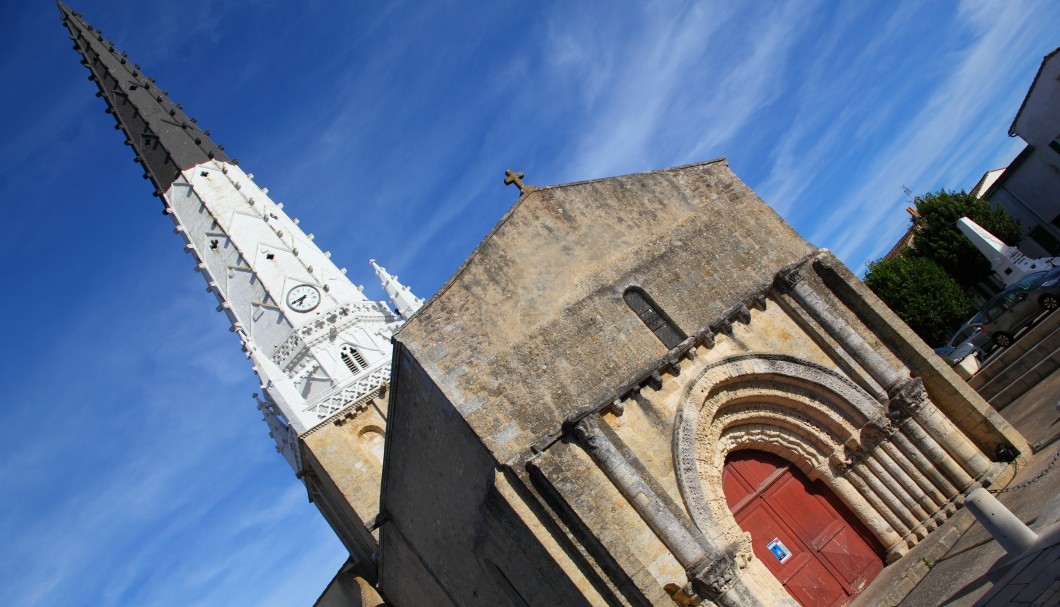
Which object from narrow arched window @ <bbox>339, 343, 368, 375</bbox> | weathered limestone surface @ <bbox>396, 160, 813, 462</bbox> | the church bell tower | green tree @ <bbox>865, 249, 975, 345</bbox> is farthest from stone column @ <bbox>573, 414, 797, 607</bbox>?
green tree @ <bbox>865, 249, 975, 345</bbox>

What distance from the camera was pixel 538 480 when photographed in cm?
979

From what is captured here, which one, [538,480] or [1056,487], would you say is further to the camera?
[538,480]

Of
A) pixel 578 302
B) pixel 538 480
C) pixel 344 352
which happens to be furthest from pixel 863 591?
pixel 344 352

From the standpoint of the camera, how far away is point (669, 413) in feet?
34.7

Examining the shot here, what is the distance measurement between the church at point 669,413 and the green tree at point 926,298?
74.2 feet

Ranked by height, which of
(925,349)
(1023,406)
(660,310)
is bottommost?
(1023,406)

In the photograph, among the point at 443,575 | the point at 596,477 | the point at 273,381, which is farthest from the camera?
the point at 273,381

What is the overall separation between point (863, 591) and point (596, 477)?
493 cm

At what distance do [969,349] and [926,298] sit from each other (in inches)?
573

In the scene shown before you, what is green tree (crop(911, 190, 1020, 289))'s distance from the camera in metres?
32.0

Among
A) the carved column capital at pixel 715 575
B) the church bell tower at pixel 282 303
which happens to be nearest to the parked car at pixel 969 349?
the carved column capital at pixel 715 575

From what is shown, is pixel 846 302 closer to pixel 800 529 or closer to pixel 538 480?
pixel 800 529

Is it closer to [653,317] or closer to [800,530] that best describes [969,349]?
[800,530]

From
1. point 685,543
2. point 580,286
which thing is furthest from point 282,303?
point 685,543
